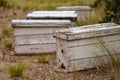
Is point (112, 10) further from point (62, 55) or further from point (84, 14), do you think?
point (84, 14)

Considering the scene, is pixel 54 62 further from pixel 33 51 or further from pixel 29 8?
pixel 29 8

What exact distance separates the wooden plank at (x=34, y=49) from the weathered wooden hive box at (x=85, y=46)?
0.91m

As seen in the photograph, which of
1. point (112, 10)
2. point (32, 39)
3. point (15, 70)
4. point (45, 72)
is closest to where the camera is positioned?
point (15, 70)

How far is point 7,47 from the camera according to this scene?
21.6 ft

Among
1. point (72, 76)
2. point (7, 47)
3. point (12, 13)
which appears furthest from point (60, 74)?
point (12, 13)

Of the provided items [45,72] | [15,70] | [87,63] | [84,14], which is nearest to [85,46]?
[87,63]

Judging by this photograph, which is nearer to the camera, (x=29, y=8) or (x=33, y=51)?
(x=33, y=51)

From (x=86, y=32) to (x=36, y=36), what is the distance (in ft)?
4.40

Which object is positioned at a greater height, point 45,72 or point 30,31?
point 30,31

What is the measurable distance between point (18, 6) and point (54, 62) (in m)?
6.39

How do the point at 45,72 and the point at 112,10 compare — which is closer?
the point at 45,72

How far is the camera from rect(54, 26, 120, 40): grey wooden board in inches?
189

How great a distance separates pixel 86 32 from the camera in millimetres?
4871

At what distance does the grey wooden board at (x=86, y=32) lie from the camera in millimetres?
4789
